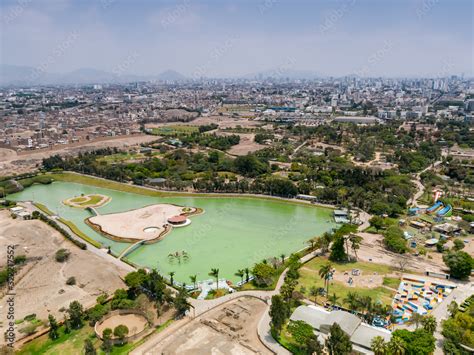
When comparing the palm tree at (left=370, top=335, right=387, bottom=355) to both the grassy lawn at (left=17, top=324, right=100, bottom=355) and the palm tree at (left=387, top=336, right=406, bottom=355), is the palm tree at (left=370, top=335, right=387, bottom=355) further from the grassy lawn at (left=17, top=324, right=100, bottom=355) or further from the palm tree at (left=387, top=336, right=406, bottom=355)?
the grassy lawn at (left=17, top=324, right=100, bottom=355)

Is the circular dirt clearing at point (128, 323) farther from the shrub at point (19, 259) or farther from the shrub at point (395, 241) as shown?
the shrub at point (395, 241)

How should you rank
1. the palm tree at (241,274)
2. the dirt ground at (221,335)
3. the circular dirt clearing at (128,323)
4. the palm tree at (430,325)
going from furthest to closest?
the palm tree at (241,274), the circular dirt clearing at (128,323), the dirt ground at (221,335), the palm tree at (430,325)

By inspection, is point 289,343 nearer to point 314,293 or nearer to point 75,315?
point 314,293

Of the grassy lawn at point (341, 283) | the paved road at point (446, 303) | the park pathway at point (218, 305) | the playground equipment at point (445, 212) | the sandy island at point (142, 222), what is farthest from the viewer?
the playground equipment at point (445, 212)

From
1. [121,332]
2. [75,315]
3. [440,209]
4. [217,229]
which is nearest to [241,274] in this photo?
[121,332]

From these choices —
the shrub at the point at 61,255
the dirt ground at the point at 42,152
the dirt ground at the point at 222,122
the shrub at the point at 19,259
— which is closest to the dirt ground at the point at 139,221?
the shrub at the point at 61,255

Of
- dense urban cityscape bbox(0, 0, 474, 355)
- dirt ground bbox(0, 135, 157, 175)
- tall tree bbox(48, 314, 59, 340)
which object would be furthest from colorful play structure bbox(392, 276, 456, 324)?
dirt ground bbox(0, 135, 157, 175)

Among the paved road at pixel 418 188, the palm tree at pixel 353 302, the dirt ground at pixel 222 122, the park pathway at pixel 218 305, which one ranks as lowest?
the park pathway at pixel 218 305

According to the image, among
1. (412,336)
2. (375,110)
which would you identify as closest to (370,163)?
(412,336)
